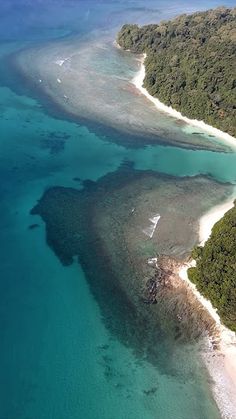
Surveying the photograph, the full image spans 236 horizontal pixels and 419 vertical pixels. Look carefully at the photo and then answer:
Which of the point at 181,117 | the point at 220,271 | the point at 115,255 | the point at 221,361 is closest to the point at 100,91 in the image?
the point at 181,117

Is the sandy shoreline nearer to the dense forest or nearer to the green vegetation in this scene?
the green vegetation

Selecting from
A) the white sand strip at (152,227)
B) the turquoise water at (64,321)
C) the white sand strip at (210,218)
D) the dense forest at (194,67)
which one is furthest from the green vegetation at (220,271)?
the dense forest at (194,67)

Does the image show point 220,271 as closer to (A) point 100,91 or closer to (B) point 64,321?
(B) point 64,321

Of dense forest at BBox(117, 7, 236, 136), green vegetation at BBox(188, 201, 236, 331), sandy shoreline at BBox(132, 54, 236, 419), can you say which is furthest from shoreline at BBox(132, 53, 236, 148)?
green vegetation at BBox(188, 201, 236, 331)

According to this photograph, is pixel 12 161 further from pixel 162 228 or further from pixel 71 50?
pixel 71 50

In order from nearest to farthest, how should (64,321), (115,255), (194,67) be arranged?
(64,321) < (115,255) < (194,67)

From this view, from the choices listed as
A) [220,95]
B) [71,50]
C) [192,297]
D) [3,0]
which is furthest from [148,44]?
[192,297]
